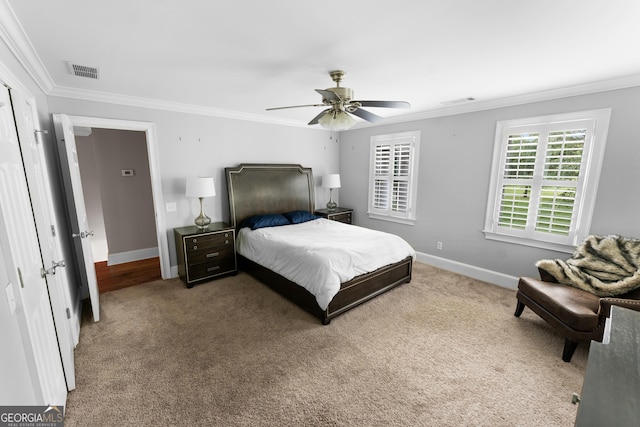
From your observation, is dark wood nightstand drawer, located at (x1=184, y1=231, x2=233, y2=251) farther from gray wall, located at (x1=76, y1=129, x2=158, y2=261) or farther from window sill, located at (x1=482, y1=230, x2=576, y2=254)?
window sill, located at (x1=482, y1=230, x2=576, y2=254)

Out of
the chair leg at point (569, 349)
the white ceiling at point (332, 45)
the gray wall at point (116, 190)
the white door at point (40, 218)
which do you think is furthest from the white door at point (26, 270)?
the chair leg at point (569, 349)

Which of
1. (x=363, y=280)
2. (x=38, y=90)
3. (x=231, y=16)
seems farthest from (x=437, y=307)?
(x=38, y=90)

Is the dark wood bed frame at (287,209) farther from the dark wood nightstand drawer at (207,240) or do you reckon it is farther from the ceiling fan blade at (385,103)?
the ceiling fan blade at (385,103)

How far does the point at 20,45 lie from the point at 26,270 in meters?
1.63

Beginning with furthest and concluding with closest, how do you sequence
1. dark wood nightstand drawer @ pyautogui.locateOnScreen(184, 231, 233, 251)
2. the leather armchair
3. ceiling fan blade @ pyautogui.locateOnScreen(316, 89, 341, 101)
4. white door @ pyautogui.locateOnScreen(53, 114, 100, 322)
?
dark wood nightstand drawer @ pyautogui.locateOnScreen(184, 231, 233, 251), white door @ pyautogui.locateOnScreen(53, 114, 100, 322), ceiling fan blade @ pyautogui.locateOnScreen(316, 89, 341, 101), the leather armchair

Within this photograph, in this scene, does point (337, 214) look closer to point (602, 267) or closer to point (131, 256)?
point (602, 267)

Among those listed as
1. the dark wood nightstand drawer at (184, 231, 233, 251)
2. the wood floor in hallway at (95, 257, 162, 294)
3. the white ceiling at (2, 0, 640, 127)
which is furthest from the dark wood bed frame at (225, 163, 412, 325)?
the white ceiling at (2, 0, 640, 127)

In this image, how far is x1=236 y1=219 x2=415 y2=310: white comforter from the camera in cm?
266

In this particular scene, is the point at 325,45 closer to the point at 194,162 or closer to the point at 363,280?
the point at 363,280

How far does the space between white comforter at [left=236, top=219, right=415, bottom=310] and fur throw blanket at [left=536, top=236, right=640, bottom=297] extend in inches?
61.0

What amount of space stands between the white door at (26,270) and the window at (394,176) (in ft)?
14.4

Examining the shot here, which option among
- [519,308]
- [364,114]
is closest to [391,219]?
[519,308]

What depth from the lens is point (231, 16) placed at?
1.60 metres

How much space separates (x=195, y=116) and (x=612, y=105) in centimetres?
493
